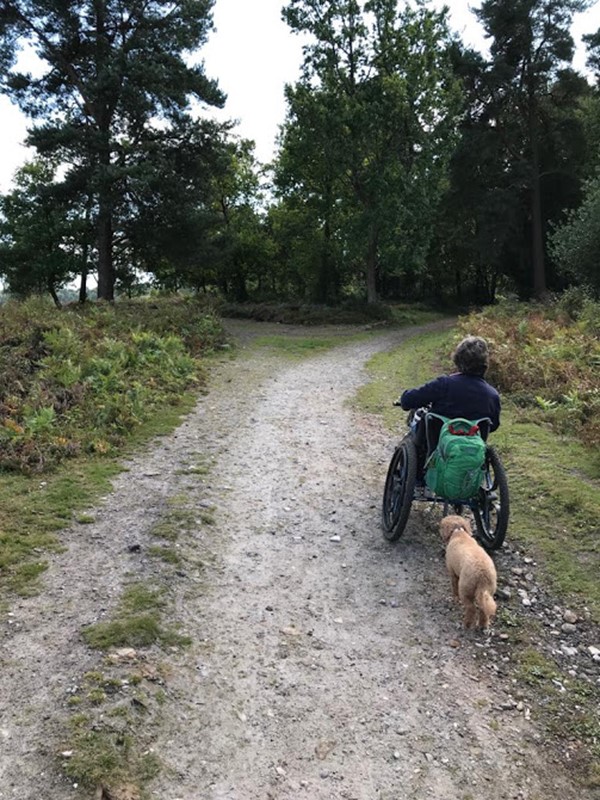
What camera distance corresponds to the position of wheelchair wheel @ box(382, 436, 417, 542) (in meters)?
5.20

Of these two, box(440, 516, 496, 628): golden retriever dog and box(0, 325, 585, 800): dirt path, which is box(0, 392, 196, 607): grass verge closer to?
box(0, 325, 585, 800): dirt path

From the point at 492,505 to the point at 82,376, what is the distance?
8.01 m

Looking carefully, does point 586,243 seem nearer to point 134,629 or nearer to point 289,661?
point 289,661

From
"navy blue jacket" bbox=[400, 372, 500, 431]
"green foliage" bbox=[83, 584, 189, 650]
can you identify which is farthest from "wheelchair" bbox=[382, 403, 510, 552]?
"green foliage" bbox=[83, 584, 189, 650]

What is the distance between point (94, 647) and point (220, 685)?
91 centimetres

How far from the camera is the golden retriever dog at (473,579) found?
13.1 feet

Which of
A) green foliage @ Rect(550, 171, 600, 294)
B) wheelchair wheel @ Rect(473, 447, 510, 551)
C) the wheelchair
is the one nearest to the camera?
wheelchair wheel @ Rect(473, 447, 510, 551)

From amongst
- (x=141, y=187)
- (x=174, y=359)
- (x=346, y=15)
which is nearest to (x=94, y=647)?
(x=174, y=359)

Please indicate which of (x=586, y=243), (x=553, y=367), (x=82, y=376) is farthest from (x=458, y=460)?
(x=586, y=243)

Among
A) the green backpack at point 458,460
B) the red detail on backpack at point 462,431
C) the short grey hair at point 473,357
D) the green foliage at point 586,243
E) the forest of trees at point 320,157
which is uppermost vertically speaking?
the forest of trees at point 320,157

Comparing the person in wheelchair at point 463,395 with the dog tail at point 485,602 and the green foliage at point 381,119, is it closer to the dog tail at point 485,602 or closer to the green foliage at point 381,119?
the dog tail at point 485,602

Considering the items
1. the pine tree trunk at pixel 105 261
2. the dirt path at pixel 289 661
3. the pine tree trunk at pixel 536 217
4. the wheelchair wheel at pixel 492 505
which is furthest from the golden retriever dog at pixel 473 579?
the pine tree trunk at pixel 536 217

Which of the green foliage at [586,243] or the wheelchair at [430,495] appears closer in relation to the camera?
the wheelchair at [430,495]

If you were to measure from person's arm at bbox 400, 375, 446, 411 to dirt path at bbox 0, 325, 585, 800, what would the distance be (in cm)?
135
